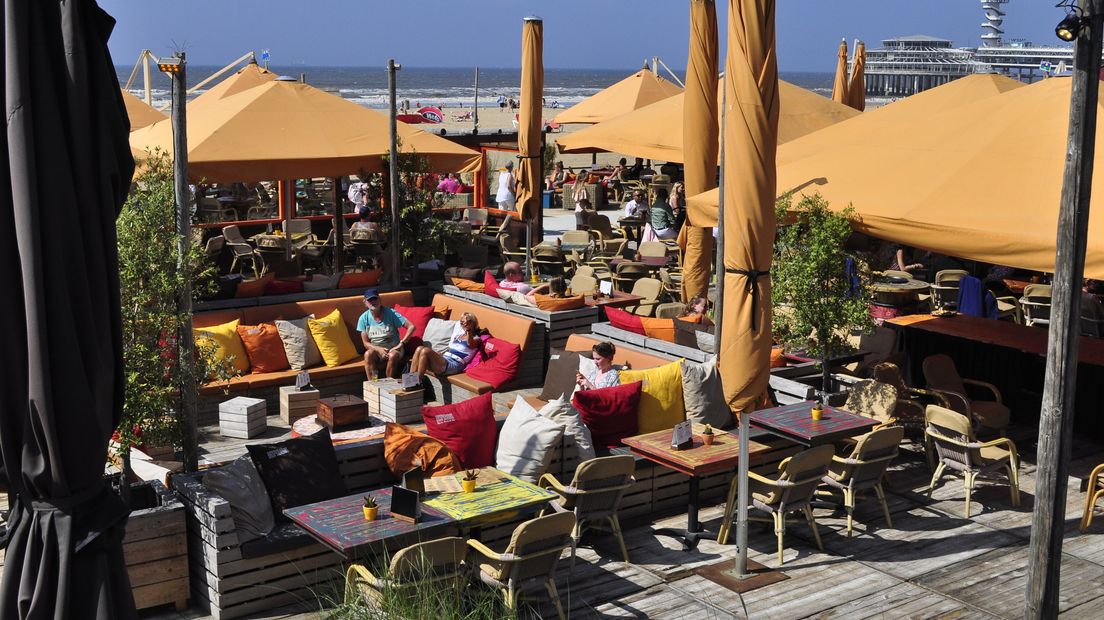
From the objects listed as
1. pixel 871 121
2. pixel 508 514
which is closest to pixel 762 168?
pixel 508 514

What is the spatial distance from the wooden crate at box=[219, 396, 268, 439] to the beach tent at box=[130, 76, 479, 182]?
3186mm

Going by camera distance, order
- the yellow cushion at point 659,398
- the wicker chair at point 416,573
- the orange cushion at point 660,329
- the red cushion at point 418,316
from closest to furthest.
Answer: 1. the wicker chair at point 416,573
2. the yellow cushion at point 659,398
3. the orange cushion at point 660,329
4. the red cushion at point 418,316

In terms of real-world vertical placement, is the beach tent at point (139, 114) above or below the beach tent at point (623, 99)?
below

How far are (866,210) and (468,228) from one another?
8.22m

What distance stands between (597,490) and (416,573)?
178 centimetres

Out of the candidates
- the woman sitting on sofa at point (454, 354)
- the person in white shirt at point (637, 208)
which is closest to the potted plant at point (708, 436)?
the woman sitting on sofa at point (454, 354)

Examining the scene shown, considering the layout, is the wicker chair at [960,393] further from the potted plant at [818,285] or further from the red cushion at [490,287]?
the red cushion at [490,287]

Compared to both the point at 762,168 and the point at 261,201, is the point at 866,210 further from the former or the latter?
the point at 261,201

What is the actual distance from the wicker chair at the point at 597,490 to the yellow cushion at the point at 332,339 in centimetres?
403

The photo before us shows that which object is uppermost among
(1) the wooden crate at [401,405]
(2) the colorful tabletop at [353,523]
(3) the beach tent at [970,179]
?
(3) the beach tent at [970,179]

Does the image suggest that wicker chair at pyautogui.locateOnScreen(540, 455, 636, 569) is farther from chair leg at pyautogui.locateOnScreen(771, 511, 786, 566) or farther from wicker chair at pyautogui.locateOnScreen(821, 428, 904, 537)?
wicker chair at pyautogui.locateOnScreen(821, 428, 904, 537)

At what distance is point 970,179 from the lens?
980 centimetres

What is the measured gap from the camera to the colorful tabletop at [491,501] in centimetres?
698

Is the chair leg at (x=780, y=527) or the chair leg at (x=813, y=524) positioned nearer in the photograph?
the chair leg at (x=780, y=527)
